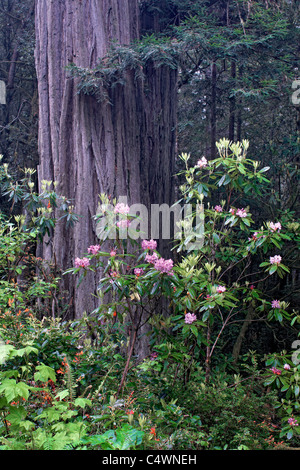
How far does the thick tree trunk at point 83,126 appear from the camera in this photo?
14.9 feet

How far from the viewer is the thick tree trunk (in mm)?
4551

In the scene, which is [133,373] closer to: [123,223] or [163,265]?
[163,265]

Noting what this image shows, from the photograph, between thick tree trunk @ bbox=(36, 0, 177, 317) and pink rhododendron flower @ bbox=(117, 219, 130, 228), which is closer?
pink rhododendron flower @ bbox=(117, 219, 130, 228)

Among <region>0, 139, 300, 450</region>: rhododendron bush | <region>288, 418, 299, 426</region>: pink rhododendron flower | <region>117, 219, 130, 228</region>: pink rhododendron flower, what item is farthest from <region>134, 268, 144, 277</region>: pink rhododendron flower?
<region>288, 418, 299, 426</region>: pink rhododendron flower

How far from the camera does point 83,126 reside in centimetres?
461

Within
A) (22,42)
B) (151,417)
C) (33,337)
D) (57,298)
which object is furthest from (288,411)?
(22,42)

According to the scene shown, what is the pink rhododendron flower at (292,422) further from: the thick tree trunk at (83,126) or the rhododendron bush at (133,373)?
the thick tree trunk at (83,126)

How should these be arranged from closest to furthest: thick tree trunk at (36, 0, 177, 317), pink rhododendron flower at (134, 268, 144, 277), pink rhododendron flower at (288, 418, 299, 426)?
1. pink rhododendron flower at (134, 268, 144, 277)
2. pink rhododendron flower at (288, 418, 299, 426)
3. thick tree trunk at (36, 0, 177, 317)

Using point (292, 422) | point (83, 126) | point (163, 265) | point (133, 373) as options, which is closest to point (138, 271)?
point (163, 265)

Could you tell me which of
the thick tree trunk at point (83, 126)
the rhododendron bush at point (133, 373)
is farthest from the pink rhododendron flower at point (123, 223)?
the thick tree trunk at point (83, 126)


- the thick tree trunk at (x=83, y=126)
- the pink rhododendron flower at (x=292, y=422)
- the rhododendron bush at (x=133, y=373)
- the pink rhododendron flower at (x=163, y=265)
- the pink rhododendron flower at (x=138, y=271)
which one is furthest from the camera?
the thick tree trunk at (x=83, y=126)

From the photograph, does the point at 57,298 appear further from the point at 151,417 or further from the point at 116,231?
the point at 151,417

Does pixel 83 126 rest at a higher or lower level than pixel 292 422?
higher

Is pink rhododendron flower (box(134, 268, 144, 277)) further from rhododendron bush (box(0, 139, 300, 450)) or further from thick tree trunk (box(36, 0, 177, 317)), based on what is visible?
thick tree trunk (box(36, 0, 177, 317))
